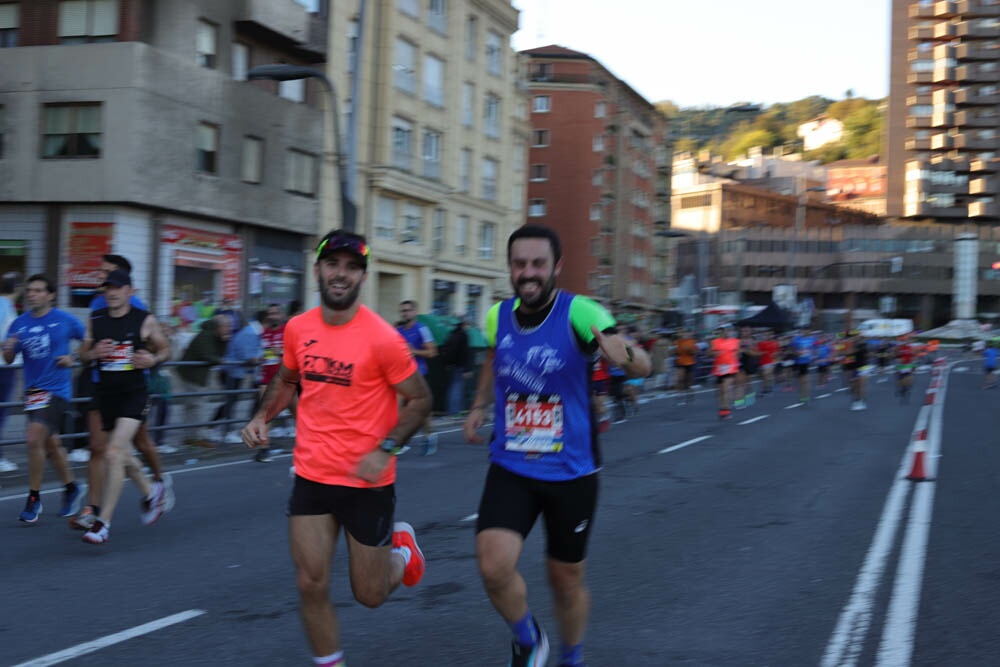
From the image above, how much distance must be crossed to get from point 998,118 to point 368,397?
115 m

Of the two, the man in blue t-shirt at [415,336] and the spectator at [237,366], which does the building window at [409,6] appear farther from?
the spectator at [237,366]

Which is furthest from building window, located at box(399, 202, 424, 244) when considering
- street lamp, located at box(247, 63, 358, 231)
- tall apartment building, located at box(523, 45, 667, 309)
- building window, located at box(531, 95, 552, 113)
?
building window, located at box(531, 95, 552, 113)

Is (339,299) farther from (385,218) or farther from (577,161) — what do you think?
(577,161)

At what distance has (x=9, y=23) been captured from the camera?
26.5m

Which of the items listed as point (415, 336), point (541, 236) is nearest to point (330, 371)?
point (541, 236)

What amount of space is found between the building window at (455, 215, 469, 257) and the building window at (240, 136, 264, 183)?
14.6 meters

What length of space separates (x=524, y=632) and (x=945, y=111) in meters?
113

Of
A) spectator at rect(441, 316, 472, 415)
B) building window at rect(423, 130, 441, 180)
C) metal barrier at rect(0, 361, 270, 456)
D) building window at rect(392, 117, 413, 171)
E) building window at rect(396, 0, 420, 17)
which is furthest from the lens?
building window at rect(423, 130, 441, 180)

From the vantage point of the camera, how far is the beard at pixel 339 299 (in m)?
4.31

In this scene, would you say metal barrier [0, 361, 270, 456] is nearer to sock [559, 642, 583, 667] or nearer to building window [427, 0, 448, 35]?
sock [559, 642, 583, 667]

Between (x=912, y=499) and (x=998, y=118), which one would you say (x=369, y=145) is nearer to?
(x=912, y=499)

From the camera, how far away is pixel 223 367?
46.5 ft

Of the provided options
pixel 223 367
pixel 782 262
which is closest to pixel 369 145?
pixel 223 367

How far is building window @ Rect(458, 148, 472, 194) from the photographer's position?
43531 millimetres
